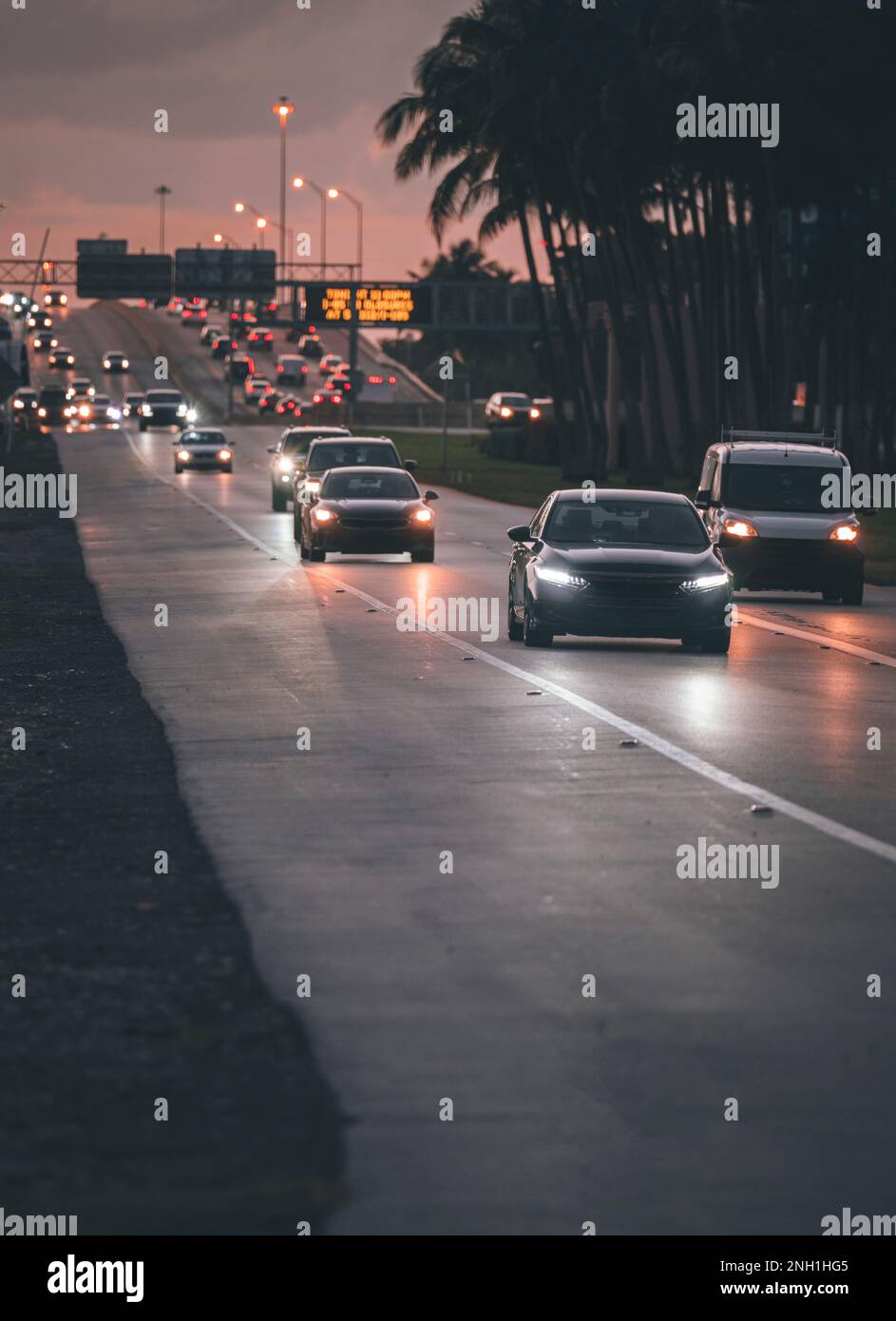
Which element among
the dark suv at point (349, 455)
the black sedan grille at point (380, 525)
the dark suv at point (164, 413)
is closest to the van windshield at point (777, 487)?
the black sedan grille at point (380, 525)

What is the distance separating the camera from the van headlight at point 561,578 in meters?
21.6

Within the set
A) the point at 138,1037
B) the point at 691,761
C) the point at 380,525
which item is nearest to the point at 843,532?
the point at 380,525

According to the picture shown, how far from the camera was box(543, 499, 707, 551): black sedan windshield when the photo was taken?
2253 centimetres

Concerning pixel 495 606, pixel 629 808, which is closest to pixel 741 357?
pixel 495 606

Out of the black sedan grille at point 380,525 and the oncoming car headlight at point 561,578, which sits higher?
the oncoming car headlight at point 561,578

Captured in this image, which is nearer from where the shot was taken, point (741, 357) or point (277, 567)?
point (277, 567)

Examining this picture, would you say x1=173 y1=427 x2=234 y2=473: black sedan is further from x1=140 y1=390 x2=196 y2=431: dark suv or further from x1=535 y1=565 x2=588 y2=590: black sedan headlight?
x1=535 y1=565 x2=588 y2=590: black sedan headlight

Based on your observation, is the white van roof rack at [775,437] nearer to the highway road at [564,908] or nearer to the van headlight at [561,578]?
the highway road at [564,908]

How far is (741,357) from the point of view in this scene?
243 ft

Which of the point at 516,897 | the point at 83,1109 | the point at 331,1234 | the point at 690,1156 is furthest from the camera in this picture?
the point at 516,897

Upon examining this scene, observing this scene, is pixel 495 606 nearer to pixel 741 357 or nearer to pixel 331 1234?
pixel 331 1234

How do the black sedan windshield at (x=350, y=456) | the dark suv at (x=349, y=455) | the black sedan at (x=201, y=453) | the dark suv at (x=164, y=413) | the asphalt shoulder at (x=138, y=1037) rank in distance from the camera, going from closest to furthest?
1. the asphalt shoulder at (x=138, y=1037)
2. the dark suv at (x=349, y=455)
3. the black sedan windshield at (x=350, y=456)
4. the black sedan at (x=201, y=453)
5. the dark suv at (x=164, y=413)

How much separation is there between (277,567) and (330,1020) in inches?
→ 1039

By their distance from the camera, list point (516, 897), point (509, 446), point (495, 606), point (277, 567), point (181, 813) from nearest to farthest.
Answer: point (516, 897), point (181, 813), point (495, 606), point (277, 567), point (509, 446)
